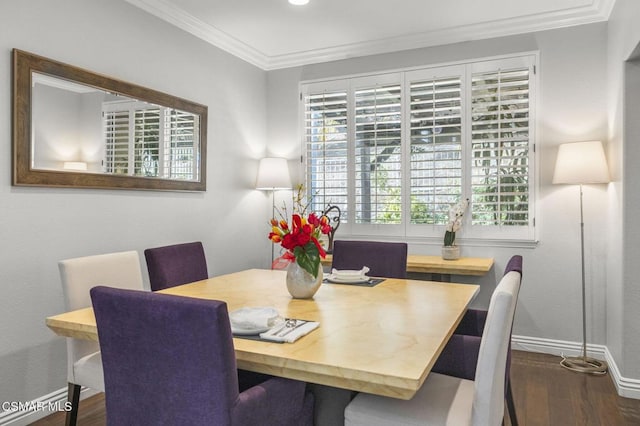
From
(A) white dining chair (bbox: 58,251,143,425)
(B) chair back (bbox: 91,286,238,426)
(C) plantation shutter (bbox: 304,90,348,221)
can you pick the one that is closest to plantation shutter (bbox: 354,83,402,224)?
(C) plantation shutter (bbox: 304,90,348,221)

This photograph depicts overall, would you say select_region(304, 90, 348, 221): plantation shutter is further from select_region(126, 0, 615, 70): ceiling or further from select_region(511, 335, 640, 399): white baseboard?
select_region(511, 335, 640, 399): white baseboard

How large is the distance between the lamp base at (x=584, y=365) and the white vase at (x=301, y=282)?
7.26 ft

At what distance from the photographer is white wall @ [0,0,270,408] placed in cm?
244

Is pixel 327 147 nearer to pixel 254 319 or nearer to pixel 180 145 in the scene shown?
pixel 180 145

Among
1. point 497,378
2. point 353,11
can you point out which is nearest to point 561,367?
point 497,378

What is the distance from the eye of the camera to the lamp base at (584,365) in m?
3.17

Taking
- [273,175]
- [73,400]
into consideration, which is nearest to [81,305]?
[73,400]

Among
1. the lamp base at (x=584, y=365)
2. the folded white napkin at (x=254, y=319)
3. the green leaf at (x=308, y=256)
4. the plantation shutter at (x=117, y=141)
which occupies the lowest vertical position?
the lamp base at (x=584, y=365)

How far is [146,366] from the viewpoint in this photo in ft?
4.27

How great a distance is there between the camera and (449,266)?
3.52 m

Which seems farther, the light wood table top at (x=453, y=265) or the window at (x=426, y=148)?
the window at (x=426, y=148)

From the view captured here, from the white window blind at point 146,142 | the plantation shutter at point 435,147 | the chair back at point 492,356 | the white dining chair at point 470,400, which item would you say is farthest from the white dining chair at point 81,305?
the plantation shutter at point 435,147

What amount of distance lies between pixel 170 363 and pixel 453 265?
2670 mm

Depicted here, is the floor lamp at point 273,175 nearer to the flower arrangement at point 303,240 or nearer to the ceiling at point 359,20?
the ceiling at point 359,20
